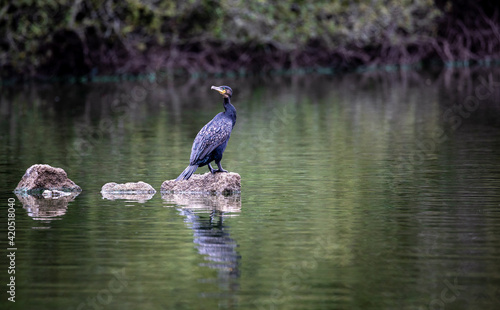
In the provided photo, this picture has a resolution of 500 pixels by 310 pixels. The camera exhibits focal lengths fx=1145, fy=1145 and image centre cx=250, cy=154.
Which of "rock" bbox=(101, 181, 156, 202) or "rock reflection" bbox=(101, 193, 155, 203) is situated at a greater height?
"rock" bbox=(101, 181, 156, 202)

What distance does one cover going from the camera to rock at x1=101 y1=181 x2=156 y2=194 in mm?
14258

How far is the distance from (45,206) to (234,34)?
31800 millimetres

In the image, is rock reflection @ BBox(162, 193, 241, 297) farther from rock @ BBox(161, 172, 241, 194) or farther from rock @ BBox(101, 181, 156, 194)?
rock @ BBox(101, 181, 156, 194)

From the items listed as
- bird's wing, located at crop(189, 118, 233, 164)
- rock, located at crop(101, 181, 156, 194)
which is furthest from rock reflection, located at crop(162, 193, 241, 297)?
bird's wing, located at crop(189, 118, 233, 164)

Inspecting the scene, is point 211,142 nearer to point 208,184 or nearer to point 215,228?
point 208,184

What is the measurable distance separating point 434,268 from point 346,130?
540 inches

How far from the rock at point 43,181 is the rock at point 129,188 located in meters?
0.51

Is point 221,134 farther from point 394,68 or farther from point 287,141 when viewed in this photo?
point 394,68

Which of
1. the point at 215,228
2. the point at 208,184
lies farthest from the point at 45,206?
the point at 215,228

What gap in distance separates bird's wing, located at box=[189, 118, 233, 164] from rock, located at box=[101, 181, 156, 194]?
72cm

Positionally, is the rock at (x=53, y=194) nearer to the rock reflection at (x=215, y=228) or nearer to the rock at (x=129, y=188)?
the rock at (x=129, y=188)

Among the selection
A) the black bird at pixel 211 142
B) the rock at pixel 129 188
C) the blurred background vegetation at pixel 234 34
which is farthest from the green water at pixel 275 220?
the blurred background vegetation at pixel 234 34

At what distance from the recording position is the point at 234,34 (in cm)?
4466

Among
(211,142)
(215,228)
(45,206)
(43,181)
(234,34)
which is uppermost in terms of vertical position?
(234,34)
